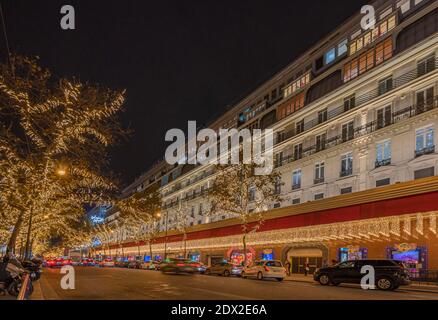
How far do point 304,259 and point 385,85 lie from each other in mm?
16763

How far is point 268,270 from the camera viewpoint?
1198 inches

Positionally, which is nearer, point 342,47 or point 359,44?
point 359,44

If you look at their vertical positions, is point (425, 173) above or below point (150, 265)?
above

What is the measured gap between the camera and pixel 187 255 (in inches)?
2741

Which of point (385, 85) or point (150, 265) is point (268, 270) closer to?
point (385, 85)

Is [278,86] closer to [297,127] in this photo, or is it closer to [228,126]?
[297,127]

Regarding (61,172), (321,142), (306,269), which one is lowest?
(306,269)

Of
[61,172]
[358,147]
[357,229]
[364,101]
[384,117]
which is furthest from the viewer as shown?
[358,147]

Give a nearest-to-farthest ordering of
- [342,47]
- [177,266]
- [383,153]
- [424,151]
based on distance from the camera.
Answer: [424,151], [383,153], [177,266], [342,47]

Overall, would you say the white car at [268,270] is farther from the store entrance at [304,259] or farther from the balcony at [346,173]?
the balcony at [346,173]

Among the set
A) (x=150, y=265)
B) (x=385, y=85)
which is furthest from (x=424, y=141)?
(x=150, y=265)

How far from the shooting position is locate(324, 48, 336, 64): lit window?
43656 millimetres

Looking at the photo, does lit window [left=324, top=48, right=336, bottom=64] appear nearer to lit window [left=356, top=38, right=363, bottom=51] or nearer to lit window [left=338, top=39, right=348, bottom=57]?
lit window [left=338, top=39, right=348, bottom=57]

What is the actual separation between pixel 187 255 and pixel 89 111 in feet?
173
